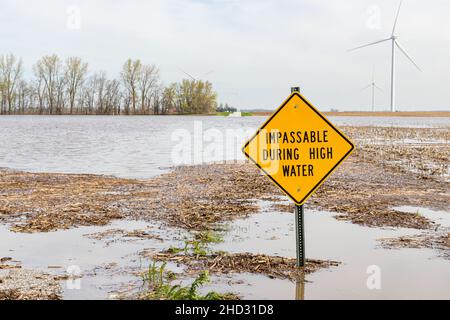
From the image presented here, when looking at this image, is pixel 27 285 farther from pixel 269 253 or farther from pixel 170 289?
pixel 269 253

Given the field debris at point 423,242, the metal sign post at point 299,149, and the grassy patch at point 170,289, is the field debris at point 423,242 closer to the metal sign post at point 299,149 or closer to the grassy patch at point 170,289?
the metal sign post at point 299,149

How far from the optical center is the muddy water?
6195 mm

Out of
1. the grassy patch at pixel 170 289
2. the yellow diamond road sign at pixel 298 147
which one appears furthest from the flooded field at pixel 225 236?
the yellow diamond road sign at pixel 298 147

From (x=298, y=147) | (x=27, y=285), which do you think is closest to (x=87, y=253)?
(x=27, y=285)

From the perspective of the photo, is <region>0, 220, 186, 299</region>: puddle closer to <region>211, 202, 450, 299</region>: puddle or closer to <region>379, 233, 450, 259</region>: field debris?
<region>211, 202, 450, 299</region>: puddle

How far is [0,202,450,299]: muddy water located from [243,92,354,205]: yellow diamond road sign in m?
1.33

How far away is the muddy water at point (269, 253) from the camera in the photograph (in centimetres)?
620

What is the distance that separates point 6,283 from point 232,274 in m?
2.86

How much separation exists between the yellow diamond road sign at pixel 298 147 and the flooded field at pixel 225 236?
Answer: 1246 millimetres

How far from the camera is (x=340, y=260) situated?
7586 mm

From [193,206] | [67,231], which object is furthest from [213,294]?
[193,206]

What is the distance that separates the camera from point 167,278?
6520 millimetres

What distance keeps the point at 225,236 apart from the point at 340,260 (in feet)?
7.19

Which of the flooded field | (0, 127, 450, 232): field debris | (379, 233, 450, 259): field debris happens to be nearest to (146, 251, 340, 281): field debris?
the flooded field
